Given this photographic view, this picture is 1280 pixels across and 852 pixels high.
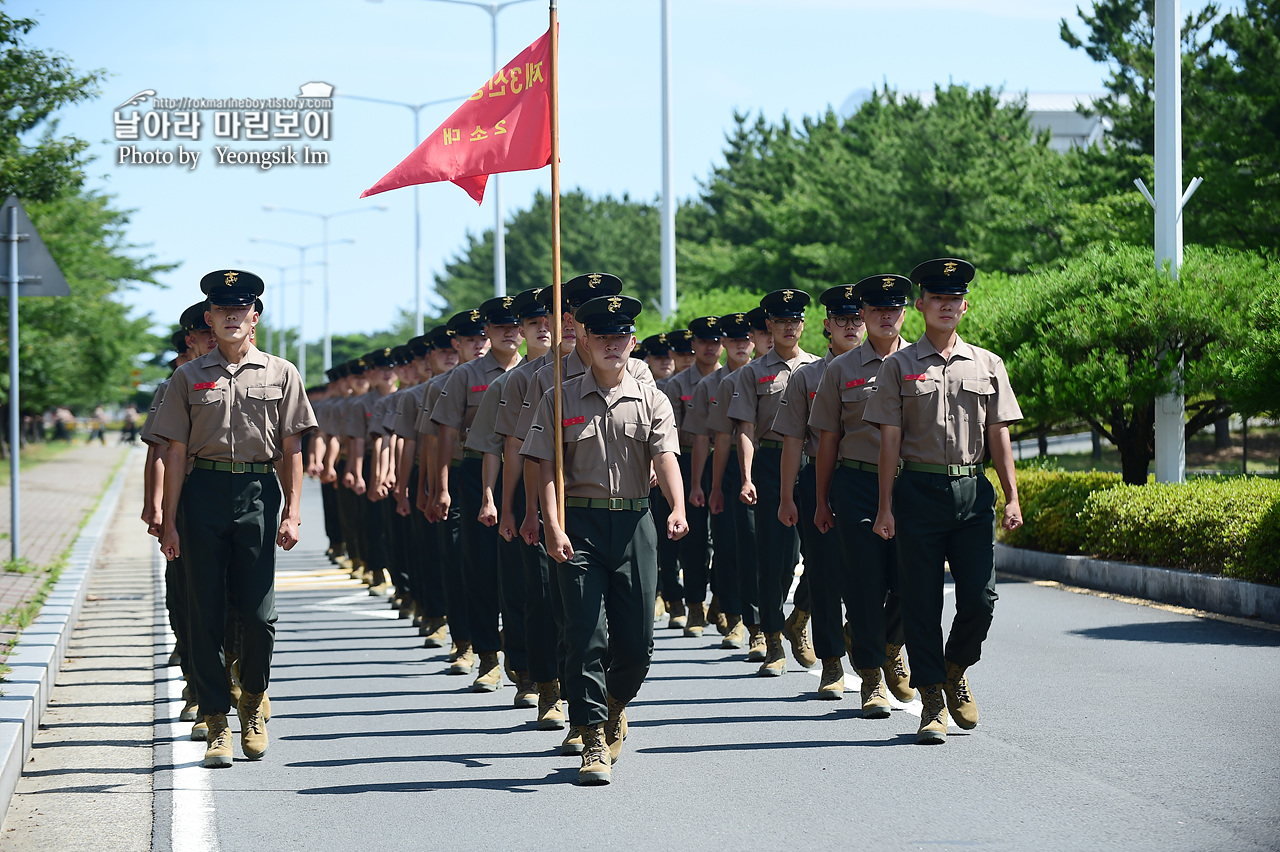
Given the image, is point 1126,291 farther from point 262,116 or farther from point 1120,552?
point 262,116

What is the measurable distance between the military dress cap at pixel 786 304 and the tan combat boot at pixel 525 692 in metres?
2.70

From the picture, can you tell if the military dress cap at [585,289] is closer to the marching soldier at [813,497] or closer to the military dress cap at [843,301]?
the marching soldier at [813,497]

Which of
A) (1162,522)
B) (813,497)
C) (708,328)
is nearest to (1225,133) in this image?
(1162,522)

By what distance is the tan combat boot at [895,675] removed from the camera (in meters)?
8.02

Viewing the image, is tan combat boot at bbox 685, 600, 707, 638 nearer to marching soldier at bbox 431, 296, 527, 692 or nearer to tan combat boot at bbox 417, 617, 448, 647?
tan combat boot at bbox 417, 617, 448, 647

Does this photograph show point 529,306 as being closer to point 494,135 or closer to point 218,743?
point 494,135

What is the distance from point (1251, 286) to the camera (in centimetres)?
1373

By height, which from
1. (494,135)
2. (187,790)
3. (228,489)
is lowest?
(187,790)

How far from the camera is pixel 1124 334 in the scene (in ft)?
45.7

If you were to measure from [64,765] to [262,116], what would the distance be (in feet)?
48.4

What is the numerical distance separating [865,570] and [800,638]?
1.83 metres

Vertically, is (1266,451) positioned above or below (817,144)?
below

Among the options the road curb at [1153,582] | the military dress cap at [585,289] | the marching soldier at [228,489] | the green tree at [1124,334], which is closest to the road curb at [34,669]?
the marching soldier at [228,489]

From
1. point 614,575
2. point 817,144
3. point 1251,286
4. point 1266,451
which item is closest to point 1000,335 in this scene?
point 1251,286
